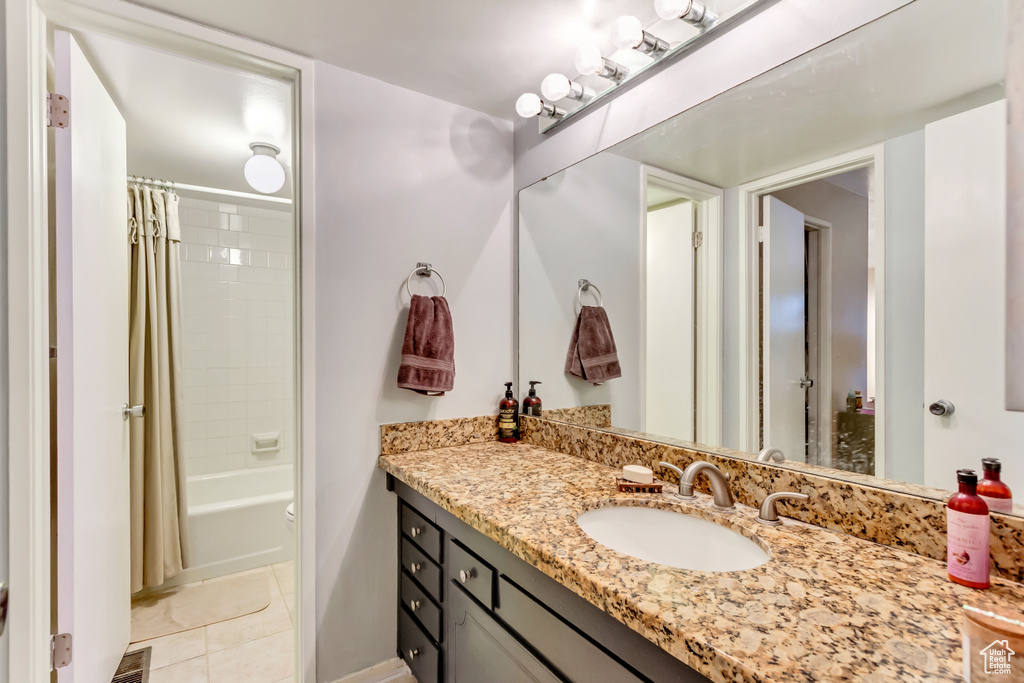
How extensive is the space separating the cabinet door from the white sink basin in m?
→ 0.29

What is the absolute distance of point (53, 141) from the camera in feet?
4.59

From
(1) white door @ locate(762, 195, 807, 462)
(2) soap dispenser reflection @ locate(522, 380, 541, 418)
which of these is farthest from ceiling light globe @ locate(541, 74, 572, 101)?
(2) soap dispenser reflection @ locate(522, 380, 541, 418)

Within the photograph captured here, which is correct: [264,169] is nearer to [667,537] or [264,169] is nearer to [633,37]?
[633,37]

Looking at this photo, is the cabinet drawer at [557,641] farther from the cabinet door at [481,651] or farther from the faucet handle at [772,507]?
the faucet handle at [772,507]

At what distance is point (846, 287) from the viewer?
1.03 metres

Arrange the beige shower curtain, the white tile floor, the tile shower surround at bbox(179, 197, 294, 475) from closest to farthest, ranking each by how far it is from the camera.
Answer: the white tile floor → the beige shower curtain → the tile shower surround at bbox(179, 197, 294, 475)

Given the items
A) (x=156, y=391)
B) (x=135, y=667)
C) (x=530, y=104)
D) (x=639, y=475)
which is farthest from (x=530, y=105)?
(x=135, y=667)

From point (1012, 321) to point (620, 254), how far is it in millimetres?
1048

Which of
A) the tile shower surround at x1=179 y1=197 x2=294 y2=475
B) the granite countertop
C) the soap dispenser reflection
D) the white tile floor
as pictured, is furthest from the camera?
the tile shower surround at x1=179 y1=197 x2=294 y2=475

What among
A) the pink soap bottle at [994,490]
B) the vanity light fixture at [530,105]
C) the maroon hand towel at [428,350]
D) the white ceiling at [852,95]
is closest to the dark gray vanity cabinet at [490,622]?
the maroon hand towel at [428,350]

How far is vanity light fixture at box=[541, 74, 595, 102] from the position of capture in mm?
1534

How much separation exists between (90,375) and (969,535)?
205 cm

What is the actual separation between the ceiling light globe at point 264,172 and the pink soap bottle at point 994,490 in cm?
265

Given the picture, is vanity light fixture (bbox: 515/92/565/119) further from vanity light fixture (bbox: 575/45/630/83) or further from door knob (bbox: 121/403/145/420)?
door knob (bbox: 121/403/145/420)
